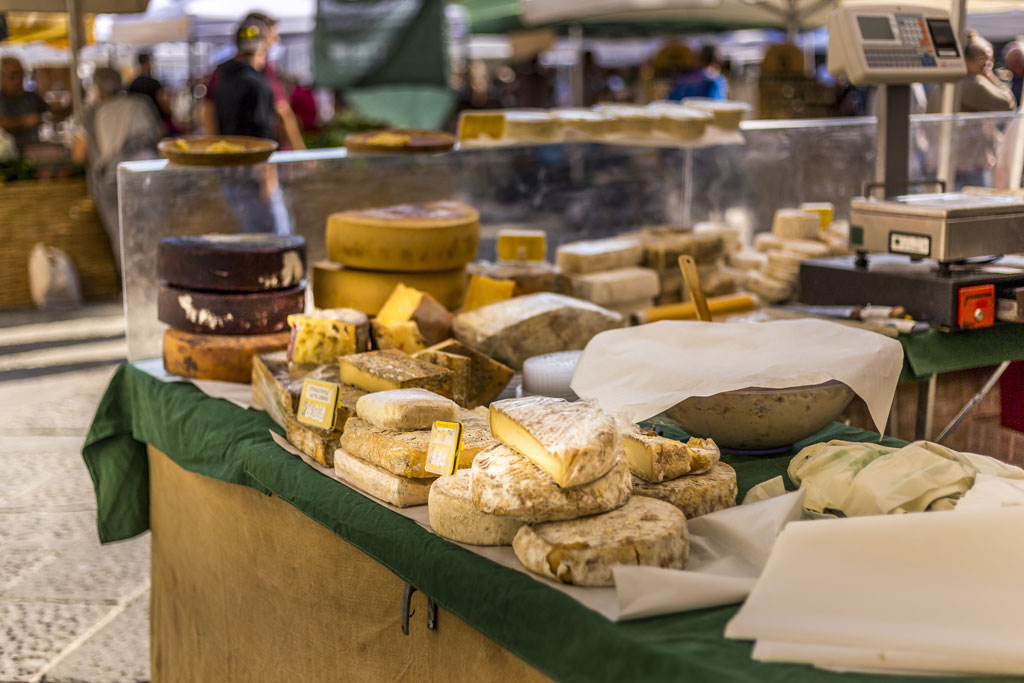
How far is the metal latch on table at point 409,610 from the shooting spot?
5.49 feet

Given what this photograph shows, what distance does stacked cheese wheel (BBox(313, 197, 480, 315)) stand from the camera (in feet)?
8.73

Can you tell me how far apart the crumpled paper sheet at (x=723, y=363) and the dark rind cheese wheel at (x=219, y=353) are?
0.91m

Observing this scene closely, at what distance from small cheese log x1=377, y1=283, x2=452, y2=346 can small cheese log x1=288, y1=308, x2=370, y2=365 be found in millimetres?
132

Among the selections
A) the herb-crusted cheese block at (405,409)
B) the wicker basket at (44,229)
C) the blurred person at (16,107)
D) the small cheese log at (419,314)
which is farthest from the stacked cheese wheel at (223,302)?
the blurred person at (16,107)

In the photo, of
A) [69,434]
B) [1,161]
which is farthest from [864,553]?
[1,161]

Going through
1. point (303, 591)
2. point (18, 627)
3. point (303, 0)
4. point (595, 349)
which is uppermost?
point (303, 0)

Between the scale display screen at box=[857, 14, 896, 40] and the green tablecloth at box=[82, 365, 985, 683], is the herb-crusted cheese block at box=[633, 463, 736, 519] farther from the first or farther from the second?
the scale display screen at box=[857, 14, 896, 40]

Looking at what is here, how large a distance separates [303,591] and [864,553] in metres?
1.18

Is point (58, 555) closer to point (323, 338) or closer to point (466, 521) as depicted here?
point (323, 338)

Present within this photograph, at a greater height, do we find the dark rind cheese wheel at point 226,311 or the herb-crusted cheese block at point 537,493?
the dark rind cheese wheel at point 226,311

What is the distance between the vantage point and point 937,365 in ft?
9.30

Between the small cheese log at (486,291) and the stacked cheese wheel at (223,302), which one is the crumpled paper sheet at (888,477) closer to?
the small cheese log at (486,291)

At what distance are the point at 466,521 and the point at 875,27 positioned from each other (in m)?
2.46

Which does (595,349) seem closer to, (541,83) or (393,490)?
(393,490)
